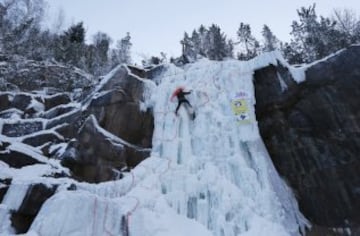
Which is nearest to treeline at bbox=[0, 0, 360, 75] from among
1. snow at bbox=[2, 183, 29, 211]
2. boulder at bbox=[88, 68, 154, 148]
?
boulder at bbox=[88, 68, 154, 148]

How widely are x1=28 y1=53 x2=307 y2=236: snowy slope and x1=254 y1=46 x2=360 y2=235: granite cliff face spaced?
385 mm

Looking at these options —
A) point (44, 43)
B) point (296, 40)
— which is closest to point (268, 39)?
point (296, 40)

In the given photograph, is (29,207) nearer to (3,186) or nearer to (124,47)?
(3,186)

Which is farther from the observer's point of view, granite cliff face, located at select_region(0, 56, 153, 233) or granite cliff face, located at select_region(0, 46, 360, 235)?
granite cliff face, located at select_region(0, 46, 360, 235)

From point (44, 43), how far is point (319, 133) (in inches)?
747

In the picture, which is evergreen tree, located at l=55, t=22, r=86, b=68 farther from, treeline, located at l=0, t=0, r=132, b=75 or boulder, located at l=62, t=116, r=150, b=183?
boulder, located at l=62, t=116, r=150, b=183

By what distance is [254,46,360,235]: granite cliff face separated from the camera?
6.73 meters

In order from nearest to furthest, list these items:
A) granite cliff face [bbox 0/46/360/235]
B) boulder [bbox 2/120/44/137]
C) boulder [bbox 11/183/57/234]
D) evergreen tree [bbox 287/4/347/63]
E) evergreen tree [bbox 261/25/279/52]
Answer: boulder [bbox 11/183/57/234]
granite cliff face [bbox 0/46/360/235]
boulder [bbox 2/120/44/137]
evergreen tree [bbox 287/4/347/63]
evergreen tree [bbox 261/25/279/52]

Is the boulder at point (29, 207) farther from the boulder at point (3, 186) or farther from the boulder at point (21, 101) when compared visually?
the boulder at point (21, 101)

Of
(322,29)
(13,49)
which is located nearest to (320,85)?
(322,29)

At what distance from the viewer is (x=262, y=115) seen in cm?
816

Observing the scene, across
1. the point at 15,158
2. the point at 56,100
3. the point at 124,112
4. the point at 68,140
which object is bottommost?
the point at 15,158

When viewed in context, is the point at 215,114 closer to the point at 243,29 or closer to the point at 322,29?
the point at 322,29

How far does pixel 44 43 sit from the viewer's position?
20422mm
